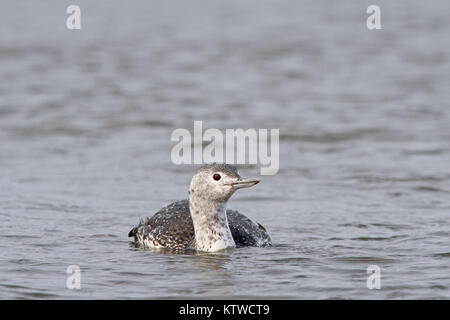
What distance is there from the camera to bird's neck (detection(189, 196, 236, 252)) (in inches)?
415

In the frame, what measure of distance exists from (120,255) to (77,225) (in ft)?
5.25

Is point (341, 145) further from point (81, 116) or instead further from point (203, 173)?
point (203, 173)

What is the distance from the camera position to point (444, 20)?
1072 inches

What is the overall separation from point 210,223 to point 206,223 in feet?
0.14

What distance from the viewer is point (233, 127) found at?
714 inches

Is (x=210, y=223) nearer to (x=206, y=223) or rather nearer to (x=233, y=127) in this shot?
(x=206, y=223)

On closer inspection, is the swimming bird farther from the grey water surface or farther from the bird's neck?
the grey water surface

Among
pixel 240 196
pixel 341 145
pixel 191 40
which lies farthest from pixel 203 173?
pixel 191 40

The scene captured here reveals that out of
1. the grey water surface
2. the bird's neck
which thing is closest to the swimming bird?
the bird's neck

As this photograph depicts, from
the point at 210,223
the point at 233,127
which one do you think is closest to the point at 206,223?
the point at 210,223

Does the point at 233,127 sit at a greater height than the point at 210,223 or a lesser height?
greater

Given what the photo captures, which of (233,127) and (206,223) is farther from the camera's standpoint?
(233,127)

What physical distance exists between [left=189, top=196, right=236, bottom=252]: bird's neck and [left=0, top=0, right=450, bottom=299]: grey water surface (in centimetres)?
14

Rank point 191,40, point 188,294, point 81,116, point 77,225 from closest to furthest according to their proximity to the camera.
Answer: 1. point 188,294
2. point 77,225
3. point 81,116
4. point 191,40
